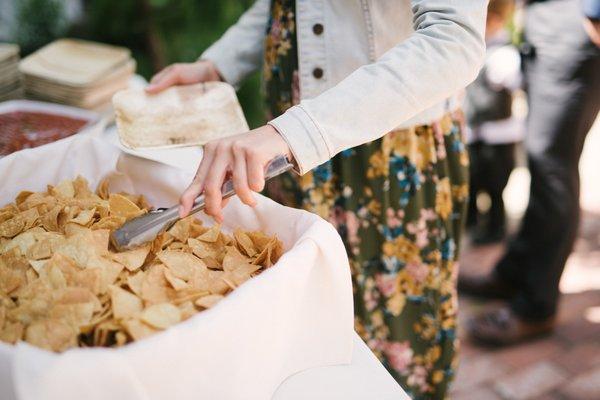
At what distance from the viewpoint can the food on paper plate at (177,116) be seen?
1.12m

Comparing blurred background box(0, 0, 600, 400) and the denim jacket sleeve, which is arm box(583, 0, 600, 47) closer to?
the denim jacket sleeve

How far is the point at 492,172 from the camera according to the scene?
2750mm

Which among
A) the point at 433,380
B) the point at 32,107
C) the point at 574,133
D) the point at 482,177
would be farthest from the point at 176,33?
the point at 433,380

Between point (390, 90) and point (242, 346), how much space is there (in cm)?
41

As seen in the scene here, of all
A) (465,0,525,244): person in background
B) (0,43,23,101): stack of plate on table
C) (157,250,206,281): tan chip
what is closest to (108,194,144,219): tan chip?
(157,250,206,281): tan chip

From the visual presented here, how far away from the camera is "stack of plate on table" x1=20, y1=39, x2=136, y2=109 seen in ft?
5.62

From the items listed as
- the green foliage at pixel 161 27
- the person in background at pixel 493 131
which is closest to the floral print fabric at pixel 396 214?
the person in background at pixel 493 131

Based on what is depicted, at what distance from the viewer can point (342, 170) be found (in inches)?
47.9

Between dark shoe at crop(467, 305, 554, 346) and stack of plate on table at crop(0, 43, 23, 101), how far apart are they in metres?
1.82

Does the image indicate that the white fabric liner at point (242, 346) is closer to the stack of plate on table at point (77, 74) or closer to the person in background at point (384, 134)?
the person in background at point (384, 134)

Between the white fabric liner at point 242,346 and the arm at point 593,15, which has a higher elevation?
the arm at point 593,15

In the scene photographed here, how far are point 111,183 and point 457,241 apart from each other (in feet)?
2.55

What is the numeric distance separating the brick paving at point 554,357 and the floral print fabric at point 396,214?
0.72 m

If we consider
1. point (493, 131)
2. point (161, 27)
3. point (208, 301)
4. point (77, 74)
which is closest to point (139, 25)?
point (161, 27)
